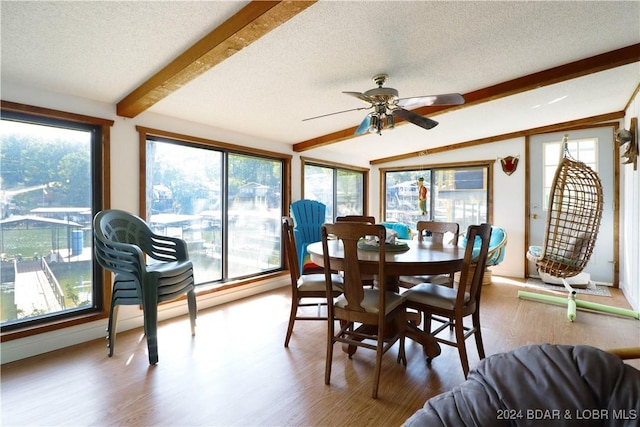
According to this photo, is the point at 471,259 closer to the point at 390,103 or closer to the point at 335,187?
the point at 390,103

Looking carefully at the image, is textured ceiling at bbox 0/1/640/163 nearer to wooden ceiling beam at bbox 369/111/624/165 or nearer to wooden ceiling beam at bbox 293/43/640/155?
wooden ceiling beam at bbox 293/43/640/155

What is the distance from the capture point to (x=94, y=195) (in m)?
2.77

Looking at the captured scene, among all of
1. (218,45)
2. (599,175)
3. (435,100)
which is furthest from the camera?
(599,175)

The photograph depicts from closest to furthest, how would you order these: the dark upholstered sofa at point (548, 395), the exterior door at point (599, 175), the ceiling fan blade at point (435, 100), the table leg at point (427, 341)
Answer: the dark upholstered sofa at point (548, 395), the table leg at point (427, 341), the ceiling fan blade at point (435, 100), the exterior door at point (599, 175)

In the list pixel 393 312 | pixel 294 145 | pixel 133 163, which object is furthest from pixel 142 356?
pixel 294 145

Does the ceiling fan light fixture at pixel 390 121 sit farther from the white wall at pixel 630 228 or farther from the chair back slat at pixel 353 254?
the white wall at pixel 630 228

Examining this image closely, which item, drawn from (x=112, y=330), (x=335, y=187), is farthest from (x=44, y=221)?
(x=335, y=187)

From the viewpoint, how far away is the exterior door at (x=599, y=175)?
454 cm

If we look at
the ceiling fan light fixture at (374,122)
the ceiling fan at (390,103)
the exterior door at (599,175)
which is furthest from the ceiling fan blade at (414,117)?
the exterior door at (599,175)

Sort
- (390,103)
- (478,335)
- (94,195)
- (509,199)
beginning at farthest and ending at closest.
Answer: (509,199) < (94,195) < (390,103) < (478,335)

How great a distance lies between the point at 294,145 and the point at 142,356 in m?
3.27

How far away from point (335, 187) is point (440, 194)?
1.99 metres

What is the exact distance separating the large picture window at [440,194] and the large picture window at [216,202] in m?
2.74

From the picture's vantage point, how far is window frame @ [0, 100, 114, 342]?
2357mm
